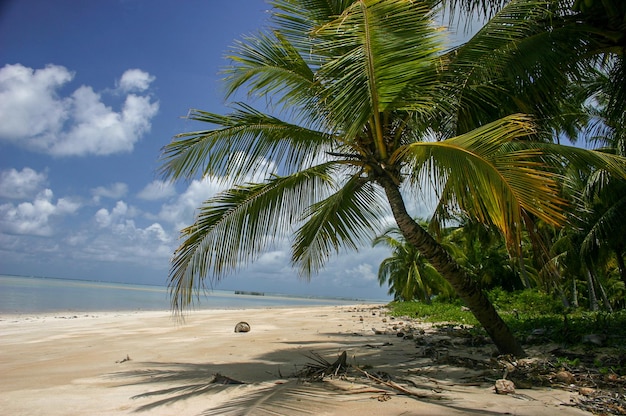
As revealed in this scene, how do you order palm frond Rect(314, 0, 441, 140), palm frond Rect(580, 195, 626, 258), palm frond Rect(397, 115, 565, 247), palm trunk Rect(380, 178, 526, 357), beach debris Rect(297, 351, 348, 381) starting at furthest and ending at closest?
1. palm frond Rect(580, 195, 626, 258)
2. palm trunk Rect(380, 178, 526, 357)
3. beach debris Rect(297, 351, 348, 381)
4. palm frond Rect(314, 0, 441, 140)
5. palm frond Rect(397, 115, 565, 247)

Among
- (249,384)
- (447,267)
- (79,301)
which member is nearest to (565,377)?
(447,267)

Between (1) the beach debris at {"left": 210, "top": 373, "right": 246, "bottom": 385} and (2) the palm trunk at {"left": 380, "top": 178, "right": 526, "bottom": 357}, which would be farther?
(2) the palm trunk at {"left": 380, "top": 178, "right": 526, "bottom": 357}

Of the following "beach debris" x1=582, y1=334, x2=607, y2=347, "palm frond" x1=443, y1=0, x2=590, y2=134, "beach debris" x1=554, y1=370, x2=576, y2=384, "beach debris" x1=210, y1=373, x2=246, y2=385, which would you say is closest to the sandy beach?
"beach debris" x1=210, y1=373, x2=246, y2=385

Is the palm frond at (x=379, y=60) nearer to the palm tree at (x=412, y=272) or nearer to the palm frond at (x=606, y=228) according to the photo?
the palm frond at (x=606, y=228)

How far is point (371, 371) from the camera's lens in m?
4.82

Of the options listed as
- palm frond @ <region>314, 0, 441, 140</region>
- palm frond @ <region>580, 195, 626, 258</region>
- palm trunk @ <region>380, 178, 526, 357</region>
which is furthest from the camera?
palm frond @ <region>580, 195, 626, 258</region>

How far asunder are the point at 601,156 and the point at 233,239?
13.4 feet

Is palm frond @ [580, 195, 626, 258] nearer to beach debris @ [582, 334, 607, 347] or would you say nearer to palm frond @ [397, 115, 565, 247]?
beach debris @ [582, 334, 607, 347]

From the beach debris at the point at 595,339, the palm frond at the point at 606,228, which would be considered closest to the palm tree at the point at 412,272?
the palm frond at the point at 606,228

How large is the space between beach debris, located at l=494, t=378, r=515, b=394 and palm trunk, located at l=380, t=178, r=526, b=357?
4.71 feet

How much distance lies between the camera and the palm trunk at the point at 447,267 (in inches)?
196

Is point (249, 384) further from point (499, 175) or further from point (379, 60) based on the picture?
point (379, 60)

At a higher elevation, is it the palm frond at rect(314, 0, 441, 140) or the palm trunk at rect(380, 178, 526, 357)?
the palm frond at rect(314, 0, 441, 140)

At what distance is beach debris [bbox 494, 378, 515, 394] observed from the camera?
3.74 m
